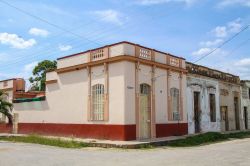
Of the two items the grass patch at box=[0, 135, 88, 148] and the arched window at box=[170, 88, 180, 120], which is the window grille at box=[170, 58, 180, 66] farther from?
the grass patch at box=[0, 135, 88, 148]

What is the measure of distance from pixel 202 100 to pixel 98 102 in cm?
889

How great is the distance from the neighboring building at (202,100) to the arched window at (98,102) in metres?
6.69

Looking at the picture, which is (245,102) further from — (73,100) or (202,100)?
(73,100)

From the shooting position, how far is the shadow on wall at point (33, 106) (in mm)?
22547

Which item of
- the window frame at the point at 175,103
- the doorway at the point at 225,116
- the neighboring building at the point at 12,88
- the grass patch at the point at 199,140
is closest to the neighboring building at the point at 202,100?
the doorway at the point at 225,116

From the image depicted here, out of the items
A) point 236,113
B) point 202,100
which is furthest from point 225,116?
point 202,100

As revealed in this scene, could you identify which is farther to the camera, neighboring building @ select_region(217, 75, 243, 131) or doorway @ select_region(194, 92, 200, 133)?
neighboring building @ select_region(217, 75, 243, 131)

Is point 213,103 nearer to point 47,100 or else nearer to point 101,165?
point 47,100

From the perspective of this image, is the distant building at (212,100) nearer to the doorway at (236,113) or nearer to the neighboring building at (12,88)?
the doorway at (236,113)

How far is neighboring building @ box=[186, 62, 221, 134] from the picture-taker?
2231 centimetres

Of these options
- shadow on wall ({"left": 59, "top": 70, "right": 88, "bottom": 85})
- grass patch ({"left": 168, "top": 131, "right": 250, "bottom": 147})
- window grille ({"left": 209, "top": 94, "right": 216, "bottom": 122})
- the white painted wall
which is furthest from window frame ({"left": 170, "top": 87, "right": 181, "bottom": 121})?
shadow on wall ({"left": 59, "top": 70, "right": 88, "bottom": 85})

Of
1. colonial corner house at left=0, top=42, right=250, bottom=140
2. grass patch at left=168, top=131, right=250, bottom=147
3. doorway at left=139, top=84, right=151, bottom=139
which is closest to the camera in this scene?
grass patch at left=168, top=131, right=250, bottom=147

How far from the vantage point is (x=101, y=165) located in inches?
379

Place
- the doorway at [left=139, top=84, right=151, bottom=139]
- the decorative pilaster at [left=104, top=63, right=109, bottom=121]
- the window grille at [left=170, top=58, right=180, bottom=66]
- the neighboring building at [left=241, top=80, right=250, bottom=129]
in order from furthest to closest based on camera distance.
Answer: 1. the neighboring building at [left=241, top=80, right=250, bottom=129]
2. the window grille at [left=170, top=58, right=180, bottom=66]
3. the doorway at [left=139, top=84, right=151, bottom=139]
4. the decorative pilaster at [left=104, top=63, right=109, bottom=121]
